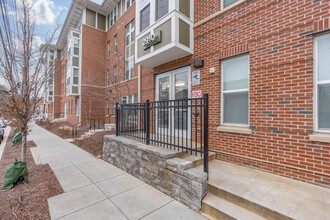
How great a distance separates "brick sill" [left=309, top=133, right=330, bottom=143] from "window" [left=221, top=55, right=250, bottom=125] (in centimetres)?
114

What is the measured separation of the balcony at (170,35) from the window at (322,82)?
2857mm

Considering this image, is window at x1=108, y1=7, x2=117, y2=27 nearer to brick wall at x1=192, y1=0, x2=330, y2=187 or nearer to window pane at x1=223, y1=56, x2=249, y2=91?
brick wall at x1=192, y1=0, x2=330, y2=187

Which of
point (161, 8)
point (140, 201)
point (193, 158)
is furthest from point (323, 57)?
point (161, 8)

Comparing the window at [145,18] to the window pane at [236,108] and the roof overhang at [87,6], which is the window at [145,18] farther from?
the roof overhang at [87,6]

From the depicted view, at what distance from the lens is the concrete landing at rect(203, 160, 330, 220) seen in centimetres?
188

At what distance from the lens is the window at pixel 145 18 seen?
5.45 m

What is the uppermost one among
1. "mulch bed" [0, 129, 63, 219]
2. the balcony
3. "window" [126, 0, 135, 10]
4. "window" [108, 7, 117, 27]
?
"window" [108, 7, 117, 27]

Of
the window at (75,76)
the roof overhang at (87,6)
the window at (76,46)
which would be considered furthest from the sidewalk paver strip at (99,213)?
the window at (76,46)

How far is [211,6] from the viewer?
424cm

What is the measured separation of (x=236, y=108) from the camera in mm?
3732

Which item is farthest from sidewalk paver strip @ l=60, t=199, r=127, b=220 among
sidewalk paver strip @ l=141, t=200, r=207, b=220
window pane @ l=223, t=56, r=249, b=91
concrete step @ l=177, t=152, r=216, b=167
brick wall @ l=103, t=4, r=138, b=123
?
brick wall @ l=103, t=4, r=138, b=123

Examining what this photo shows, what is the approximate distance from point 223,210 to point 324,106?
253cm

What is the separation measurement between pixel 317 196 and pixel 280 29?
3057mm

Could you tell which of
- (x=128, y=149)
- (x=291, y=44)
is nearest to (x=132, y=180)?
(x=128, y=149)
